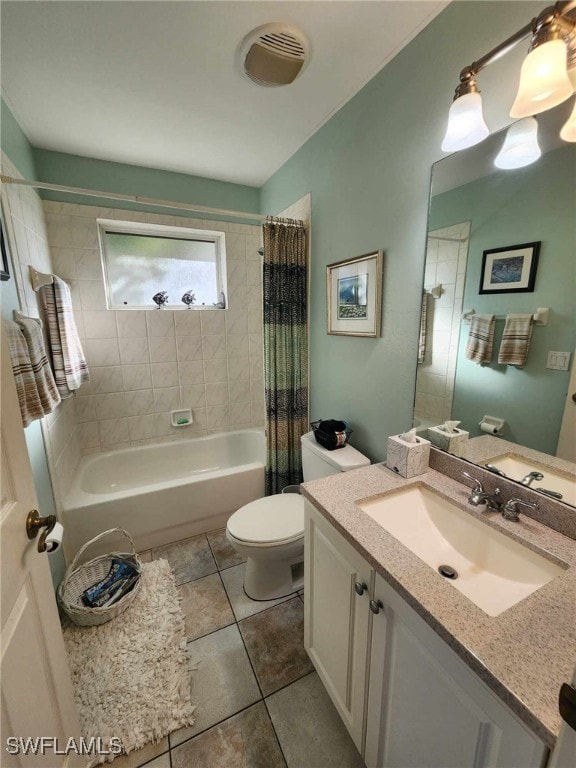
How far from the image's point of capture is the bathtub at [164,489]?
1.87 meters

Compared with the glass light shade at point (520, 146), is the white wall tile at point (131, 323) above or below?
below

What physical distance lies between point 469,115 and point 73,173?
2.42 m

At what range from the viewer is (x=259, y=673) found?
130 centimetres

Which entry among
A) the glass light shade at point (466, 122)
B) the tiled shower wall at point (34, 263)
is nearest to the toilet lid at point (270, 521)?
the tiled shower wall at point (34, 263)

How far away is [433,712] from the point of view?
2.18 feet

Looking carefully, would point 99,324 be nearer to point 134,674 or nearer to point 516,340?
point 134,674

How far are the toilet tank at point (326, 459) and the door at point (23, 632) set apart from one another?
3.85 ft

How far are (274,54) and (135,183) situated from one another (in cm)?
147

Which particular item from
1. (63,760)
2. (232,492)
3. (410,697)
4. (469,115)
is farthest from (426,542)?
(232,492)

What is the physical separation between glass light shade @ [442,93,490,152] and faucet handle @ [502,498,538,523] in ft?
3.68

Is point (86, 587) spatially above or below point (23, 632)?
below

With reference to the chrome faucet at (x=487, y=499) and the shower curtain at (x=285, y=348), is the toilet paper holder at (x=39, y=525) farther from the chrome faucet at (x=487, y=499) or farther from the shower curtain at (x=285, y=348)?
the shower curtain at (x=285, y=348)

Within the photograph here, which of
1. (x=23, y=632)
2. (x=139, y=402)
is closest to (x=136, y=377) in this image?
(x=139, y=402)

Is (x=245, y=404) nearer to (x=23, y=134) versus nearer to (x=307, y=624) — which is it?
(x=307, y=624)
